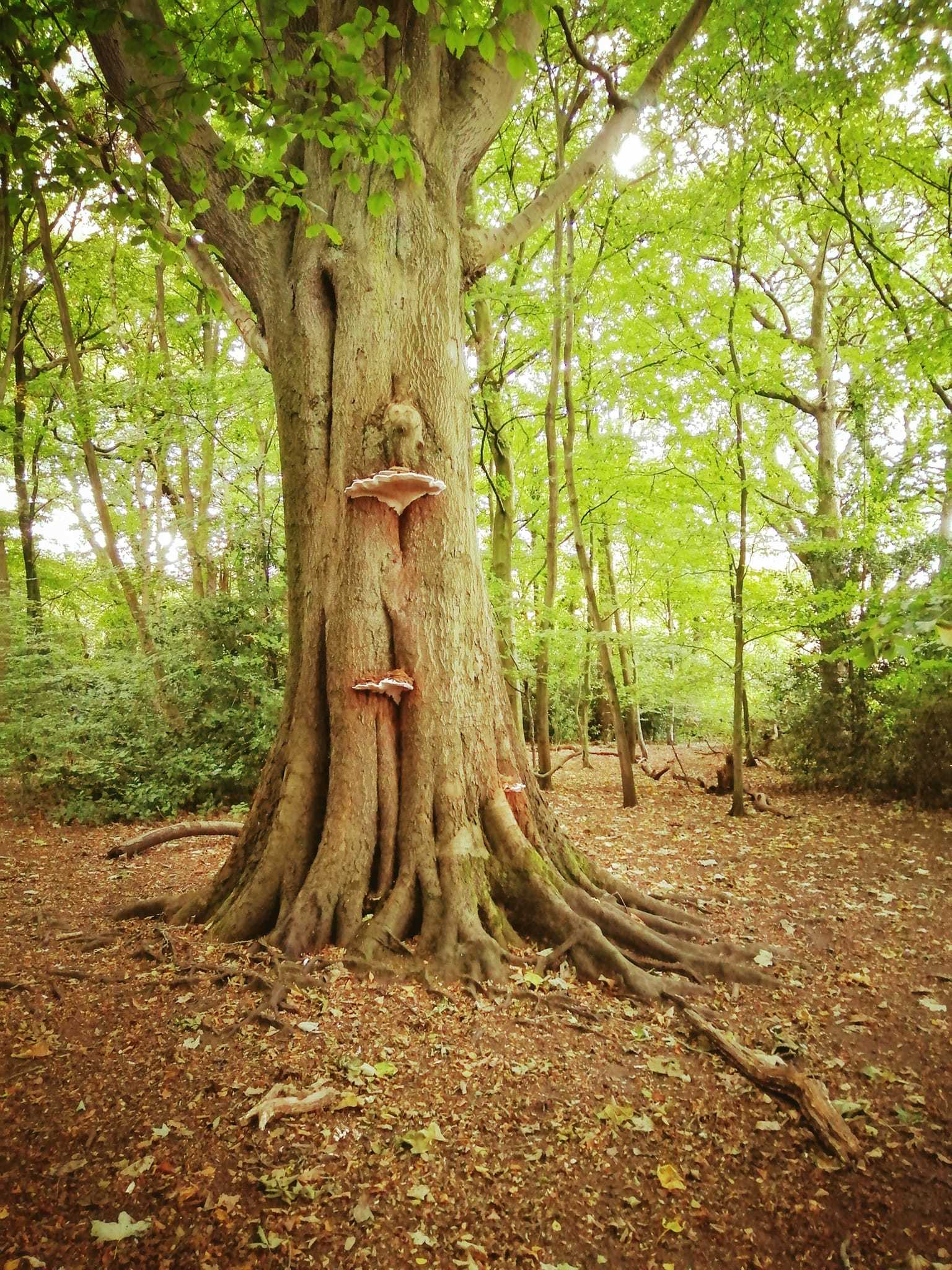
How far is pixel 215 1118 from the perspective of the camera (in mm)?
2307

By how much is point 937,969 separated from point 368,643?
398cm

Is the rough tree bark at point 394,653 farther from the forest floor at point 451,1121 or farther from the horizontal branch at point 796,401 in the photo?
the horizontal branch at point 796,401

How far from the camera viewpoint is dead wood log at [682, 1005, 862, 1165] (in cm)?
239

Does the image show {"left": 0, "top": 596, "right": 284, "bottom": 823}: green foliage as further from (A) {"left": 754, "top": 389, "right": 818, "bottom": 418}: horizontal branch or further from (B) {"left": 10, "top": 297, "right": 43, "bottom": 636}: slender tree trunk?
(A) {"left": 754, "top": 389, "right": 818, "bottom": 418}: horizontal branch

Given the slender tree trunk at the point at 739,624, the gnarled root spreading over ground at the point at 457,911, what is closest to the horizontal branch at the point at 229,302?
the gnarled root spreading over ground at the point at 457,911

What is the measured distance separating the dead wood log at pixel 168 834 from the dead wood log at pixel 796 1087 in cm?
418

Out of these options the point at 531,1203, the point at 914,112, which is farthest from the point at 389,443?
the point at 914,112

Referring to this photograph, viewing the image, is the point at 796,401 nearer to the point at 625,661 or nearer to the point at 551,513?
the point at 551,513

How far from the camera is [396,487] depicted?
3.67 meters

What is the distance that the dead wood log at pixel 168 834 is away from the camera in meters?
5.76

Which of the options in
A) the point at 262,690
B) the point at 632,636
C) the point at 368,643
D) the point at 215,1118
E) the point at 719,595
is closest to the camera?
the point at 215,1118

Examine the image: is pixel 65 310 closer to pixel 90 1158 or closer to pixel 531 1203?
pixel 90 1158

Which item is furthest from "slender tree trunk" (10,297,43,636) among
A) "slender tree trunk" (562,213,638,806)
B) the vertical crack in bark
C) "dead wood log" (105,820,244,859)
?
the vertical crack in bark

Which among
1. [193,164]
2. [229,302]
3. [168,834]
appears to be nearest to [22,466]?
[168,834]
